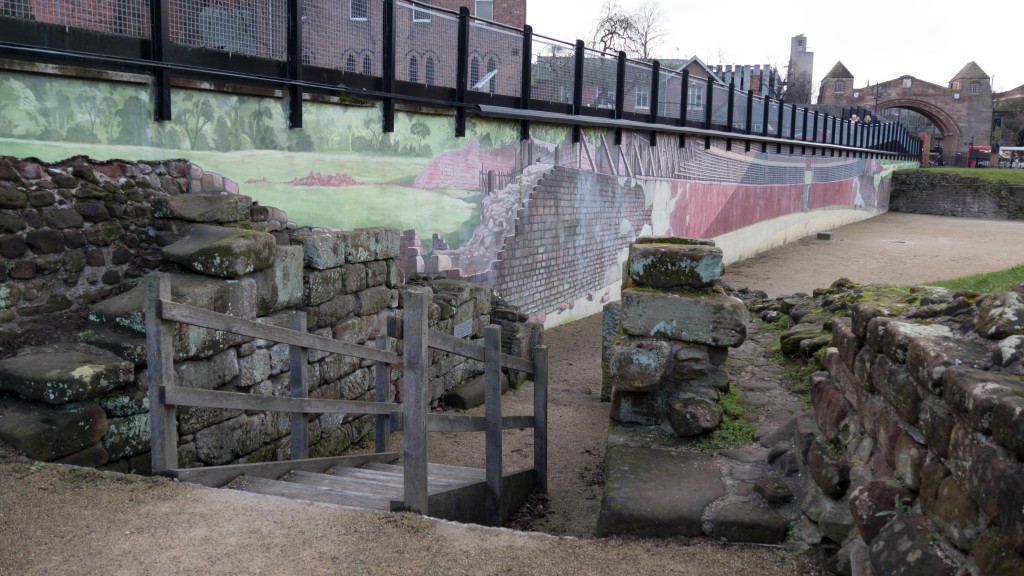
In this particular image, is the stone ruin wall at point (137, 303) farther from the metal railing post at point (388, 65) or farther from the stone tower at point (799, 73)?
the stone tower at point (799, 73)

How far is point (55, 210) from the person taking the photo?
16.7 ft

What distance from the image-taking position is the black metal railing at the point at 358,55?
Result: 561cm

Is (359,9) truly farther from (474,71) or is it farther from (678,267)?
(678,267)

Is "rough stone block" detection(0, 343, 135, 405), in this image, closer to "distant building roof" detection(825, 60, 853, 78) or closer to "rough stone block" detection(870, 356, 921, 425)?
"rough stone block" detection(870, 356, 921, 425)

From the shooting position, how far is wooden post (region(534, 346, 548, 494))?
5969 mm

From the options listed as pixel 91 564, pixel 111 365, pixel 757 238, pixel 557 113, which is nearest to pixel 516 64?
pixel 557 113

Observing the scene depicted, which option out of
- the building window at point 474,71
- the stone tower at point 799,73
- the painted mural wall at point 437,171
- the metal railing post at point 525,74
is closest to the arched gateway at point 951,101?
Answer: the stone tower at point 799,73

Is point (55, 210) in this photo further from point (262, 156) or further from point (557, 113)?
point (557, 113)

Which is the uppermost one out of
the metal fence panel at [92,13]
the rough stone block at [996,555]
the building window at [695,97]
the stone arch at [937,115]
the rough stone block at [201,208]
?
the stone arch at [937,115]

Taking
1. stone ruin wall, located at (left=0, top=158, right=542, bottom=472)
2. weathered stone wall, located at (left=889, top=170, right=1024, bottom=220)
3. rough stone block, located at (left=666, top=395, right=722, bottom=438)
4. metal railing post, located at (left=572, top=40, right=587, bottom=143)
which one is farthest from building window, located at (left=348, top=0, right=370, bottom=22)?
weathered stone wall, located at (left=889, top=170, right=1024, bottom=220)

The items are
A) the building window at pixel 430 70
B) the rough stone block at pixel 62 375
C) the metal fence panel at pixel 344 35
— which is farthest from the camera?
the building window at pixel 430 70

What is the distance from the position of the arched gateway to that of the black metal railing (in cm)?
4808

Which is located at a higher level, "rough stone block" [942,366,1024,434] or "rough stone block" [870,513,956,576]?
"rough stone block" [942,366,1024,434]

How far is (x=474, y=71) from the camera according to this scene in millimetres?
10227
